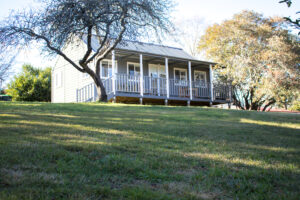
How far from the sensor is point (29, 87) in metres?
26.7

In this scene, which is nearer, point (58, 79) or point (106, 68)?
point (106, 68)

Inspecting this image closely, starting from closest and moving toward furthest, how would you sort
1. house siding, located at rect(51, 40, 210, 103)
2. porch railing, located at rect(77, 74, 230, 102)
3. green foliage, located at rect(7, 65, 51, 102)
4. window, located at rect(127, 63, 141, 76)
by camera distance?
porch railing, located at rect(77, 74, 230, 102)
house siding, located at rect(51, 40, 210, 103)
window, located at rect(127, 63, 141, 76)
green foliage, located at rect(7, 65, 51, 102)

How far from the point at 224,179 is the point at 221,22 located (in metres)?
23.2

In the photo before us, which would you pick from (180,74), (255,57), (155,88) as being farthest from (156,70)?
(255,57)

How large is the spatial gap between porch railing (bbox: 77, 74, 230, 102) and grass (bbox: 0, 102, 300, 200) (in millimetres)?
8465

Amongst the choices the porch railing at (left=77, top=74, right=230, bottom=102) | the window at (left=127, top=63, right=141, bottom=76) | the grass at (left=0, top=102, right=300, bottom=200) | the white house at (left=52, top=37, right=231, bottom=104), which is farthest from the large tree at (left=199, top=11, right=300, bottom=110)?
the grass at (left=0, top=102, right=300, bottom=200)

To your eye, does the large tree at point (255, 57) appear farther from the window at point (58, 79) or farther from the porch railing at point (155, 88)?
the window at point (58, 79)

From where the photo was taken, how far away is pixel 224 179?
4.08 meters

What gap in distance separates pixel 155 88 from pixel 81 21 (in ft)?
24.1

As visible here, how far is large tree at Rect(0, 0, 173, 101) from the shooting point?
11.9 metres

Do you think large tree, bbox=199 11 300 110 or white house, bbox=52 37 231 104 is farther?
large tree, bbox=199 11 300 110

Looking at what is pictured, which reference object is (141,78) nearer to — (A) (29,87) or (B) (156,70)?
(B) (156,70)

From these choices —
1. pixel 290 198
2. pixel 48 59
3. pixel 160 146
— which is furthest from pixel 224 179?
pixel 48 59

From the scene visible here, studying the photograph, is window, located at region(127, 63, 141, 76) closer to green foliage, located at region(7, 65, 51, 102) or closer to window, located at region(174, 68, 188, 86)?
window, located at region(174, 68, 188, 86)
